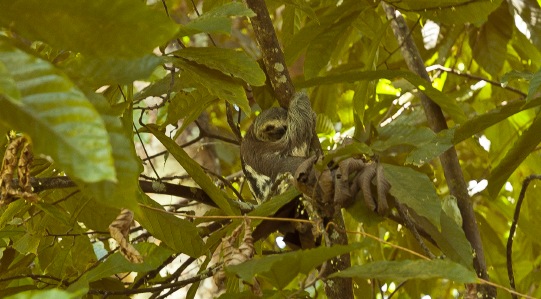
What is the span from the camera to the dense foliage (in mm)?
1199

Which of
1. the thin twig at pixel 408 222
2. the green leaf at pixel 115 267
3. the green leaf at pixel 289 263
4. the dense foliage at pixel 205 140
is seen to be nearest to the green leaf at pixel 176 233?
the dense foliage at pixel 205 140

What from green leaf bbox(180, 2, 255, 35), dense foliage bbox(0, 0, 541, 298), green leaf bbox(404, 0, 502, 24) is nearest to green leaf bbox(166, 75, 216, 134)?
dense foliage bbox(0, 0, 541, 298)

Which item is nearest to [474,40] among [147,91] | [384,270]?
[147,91]

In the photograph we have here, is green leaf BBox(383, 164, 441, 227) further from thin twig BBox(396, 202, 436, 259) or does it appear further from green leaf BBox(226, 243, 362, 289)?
green leaf BBox(226, 243, 362, 289)

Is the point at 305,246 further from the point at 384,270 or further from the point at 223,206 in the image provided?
the point at 384,270

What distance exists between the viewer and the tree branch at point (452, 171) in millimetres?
2463

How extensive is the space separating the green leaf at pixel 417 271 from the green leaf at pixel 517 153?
0.79m

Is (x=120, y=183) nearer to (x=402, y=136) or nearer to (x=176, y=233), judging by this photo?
(x=402, y=136)

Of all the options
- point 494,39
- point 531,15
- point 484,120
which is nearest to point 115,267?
point 484,120

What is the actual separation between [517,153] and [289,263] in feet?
3.14

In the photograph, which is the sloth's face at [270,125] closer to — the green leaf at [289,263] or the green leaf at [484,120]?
the green leaf at [484,120]

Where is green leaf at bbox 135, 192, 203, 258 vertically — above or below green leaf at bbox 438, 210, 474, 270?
above

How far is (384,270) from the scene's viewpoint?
143 cm

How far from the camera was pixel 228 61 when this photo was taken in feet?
6.21
